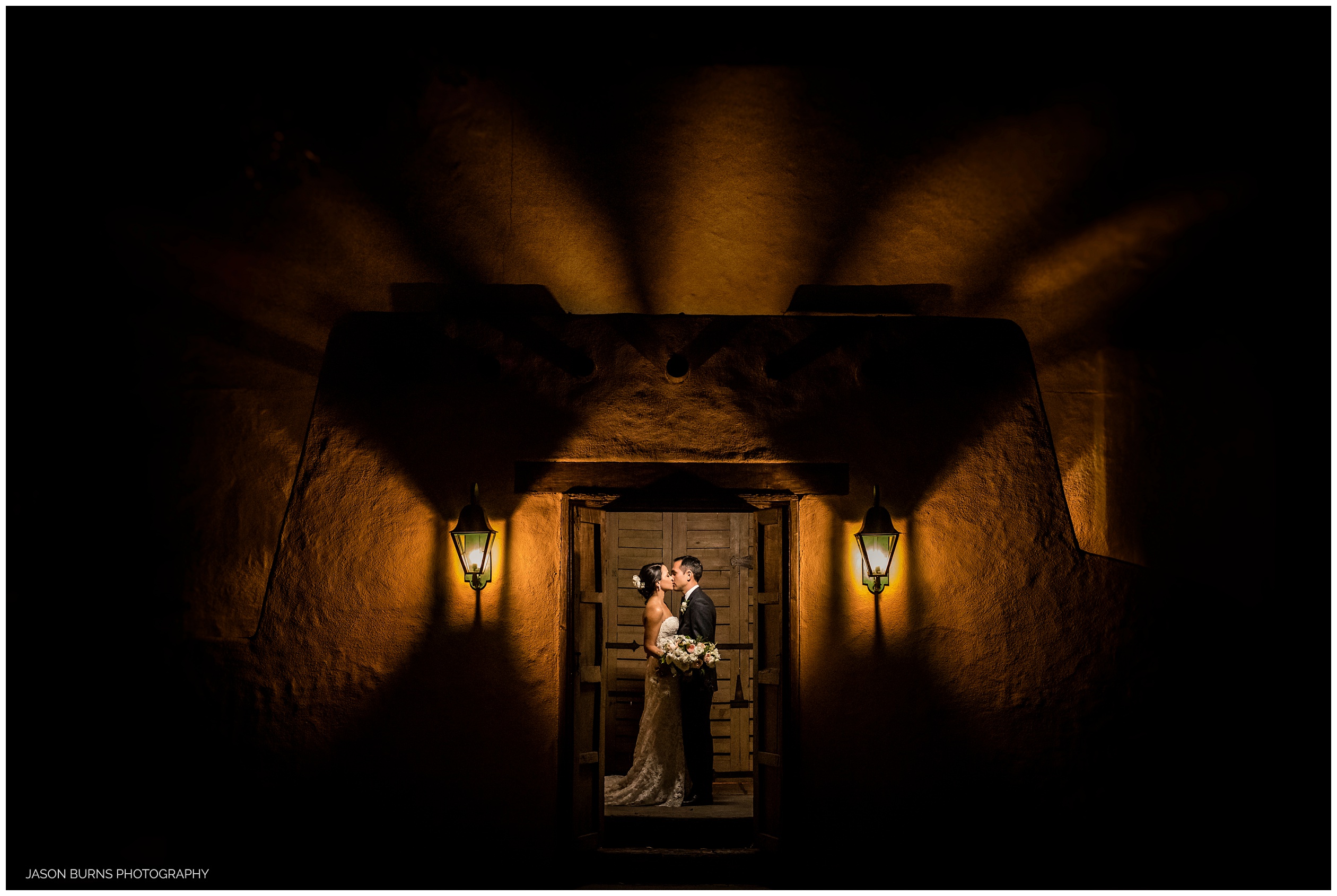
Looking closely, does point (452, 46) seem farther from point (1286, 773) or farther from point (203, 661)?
point (1286, 773)

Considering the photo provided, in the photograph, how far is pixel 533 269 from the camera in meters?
5.68

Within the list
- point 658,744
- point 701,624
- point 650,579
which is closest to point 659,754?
point 658,744

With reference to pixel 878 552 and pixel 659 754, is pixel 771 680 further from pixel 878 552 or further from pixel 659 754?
pixel 659 754

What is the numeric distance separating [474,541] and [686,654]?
2.33m

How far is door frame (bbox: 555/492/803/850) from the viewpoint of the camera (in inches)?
201

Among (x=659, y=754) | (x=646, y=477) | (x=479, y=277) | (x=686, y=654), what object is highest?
(x=479, y=277)

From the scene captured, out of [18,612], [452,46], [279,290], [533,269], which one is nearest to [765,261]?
[533,269]

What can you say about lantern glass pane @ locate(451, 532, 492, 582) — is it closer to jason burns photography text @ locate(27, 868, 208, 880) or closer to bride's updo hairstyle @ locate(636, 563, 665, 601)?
bride's updo hairstyle @ locate(636, 563, 665, 601)

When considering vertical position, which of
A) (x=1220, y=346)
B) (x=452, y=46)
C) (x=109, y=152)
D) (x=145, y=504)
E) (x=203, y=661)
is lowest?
(x=203, y=661)

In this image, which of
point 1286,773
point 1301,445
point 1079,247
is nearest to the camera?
point 1286,773

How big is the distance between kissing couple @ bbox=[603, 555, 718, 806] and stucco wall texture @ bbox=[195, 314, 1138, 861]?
1744 millimetres

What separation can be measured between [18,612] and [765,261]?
5371 millimetres

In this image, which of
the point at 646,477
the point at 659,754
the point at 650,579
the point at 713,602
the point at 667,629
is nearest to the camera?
the point at 646,477

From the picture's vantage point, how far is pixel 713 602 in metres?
8.55
